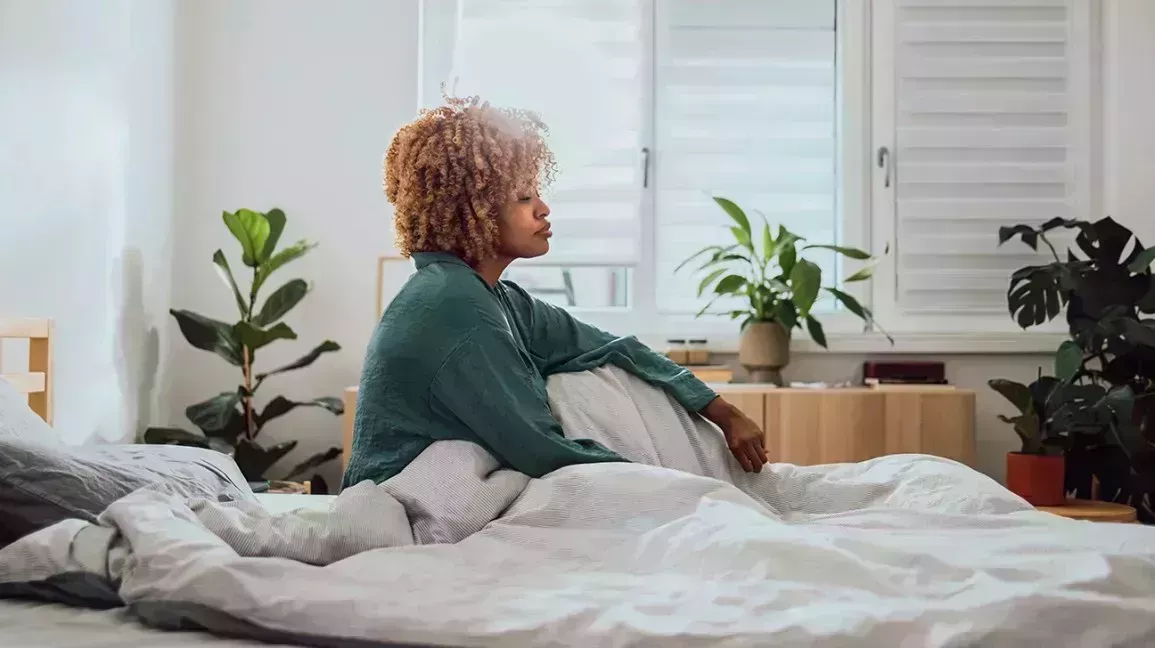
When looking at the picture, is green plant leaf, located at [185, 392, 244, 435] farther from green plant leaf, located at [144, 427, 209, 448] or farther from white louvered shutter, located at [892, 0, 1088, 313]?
white louvered shutter, located at [892, 0, 1088, 313]

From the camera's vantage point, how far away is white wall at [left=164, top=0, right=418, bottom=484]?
3584 millimetres

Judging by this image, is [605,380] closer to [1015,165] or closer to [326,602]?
[326,602]

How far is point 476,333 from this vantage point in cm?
157

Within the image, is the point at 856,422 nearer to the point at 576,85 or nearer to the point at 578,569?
the point at 576,85

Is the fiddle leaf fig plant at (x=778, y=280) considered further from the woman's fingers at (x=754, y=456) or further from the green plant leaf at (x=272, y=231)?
the woman's fingers at (x=754, y=456)

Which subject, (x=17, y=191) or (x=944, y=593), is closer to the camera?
(x=944, y=593)

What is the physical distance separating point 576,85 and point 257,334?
51.9 inches

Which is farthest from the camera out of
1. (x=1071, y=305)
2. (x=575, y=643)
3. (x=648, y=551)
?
(x=1071, y=305)

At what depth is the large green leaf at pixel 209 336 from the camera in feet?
10.7

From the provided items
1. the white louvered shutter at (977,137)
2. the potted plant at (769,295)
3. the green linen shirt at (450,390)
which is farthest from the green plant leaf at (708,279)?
the green linen shirt at (450,390)

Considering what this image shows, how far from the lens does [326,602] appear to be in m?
0.98

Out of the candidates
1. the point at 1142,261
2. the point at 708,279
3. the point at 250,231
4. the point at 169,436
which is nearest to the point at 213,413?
the point at 169,436

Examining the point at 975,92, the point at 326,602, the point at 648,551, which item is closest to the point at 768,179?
the point at 975,92

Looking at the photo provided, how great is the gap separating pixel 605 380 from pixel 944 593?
2.89 ft
